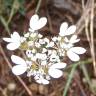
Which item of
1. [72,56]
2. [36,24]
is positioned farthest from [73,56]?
[36,24]

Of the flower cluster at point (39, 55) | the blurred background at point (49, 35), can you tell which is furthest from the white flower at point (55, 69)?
the blurred background at point (49, 35)

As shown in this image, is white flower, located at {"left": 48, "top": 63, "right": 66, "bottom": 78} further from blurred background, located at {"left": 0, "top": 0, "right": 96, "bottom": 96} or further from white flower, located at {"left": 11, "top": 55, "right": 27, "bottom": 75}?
blurred background, located at {"left": 0, "top": 0, "right": 96, "bottom": 96}

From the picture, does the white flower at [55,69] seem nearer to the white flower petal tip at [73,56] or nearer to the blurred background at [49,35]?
the white flower petal tip at [73,56]

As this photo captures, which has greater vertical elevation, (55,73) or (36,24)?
(36,24)

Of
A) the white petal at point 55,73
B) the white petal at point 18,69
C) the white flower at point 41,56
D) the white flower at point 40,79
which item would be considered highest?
the white flower at point 41,56

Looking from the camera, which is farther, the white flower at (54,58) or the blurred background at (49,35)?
the blurred background at (49,35)

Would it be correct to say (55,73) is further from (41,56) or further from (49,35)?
(49,35)

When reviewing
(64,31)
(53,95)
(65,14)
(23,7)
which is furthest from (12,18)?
(64,31)

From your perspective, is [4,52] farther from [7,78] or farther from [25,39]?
[25,39]
